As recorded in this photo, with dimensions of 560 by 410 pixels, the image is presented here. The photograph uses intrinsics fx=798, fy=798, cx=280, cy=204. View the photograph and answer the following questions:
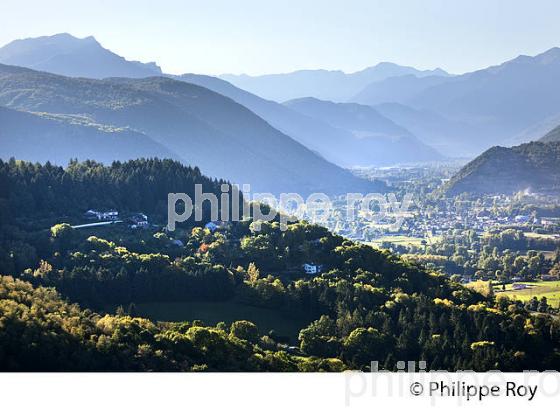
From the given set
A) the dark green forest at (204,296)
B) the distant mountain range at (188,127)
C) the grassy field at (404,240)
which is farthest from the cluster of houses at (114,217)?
the distant mountain range at (188,127)

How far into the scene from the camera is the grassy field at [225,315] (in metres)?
35.8

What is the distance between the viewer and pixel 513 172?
142 m

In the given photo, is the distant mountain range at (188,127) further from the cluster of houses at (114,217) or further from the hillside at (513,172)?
the cluster of houses at (114,217)

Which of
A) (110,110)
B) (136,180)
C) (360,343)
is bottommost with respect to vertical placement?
(360,343)

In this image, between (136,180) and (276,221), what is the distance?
1115cm

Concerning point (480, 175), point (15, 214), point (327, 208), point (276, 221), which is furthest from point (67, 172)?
point (480, 175)

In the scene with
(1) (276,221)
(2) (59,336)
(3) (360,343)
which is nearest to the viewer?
(2) (59,336)

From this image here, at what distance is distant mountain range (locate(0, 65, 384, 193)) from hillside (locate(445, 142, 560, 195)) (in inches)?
1010

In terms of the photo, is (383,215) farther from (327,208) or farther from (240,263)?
(240,263)

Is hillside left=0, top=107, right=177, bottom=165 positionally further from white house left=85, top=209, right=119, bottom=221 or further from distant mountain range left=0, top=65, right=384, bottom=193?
white house left=85, top=209, right=119, bottom=221

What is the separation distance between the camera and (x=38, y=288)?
33469mm

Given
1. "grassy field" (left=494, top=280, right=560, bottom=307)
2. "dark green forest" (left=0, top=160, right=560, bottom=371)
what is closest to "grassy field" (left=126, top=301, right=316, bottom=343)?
"dark green forest" (left=0, top=160, right=560, bottom=371)

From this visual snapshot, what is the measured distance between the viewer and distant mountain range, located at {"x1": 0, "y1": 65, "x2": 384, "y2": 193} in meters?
160

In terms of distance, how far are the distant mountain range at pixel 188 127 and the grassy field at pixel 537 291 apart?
302 ft
